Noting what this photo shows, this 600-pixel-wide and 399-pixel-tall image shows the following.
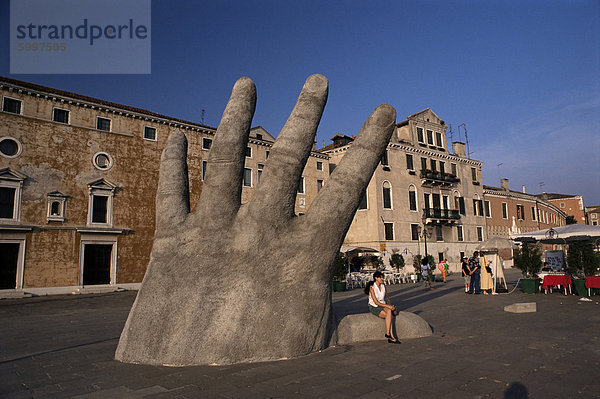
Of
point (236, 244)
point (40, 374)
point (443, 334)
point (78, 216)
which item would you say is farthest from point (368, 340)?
point (78, 216)

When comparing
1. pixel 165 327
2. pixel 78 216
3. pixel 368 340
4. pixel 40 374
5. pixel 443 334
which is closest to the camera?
pixel 40 374

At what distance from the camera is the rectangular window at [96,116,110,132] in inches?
939

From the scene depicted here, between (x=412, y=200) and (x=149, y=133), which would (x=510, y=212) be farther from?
(x=149, y=133)

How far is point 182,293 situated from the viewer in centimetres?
579

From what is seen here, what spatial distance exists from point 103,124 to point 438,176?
2956 cm

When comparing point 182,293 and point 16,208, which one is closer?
point 182,293

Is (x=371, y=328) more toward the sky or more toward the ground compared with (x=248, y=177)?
more toward the ground

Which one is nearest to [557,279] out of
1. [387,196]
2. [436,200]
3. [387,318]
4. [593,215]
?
[387,318]

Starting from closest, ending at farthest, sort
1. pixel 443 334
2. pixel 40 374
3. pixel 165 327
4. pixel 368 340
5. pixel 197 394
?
1. pixel 197 394
2. pixel 40 374
3. pixel 165 327
4. pixel 368 340
5. pixel 443 334

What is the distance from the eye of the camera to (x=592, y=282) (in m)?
13.4

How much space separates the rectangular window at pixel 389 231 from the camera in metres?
34.2

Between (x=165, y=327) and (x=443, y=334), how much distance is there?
16.6 feet

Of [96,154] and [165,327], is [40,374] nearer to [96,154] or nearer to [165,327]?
[165,327]

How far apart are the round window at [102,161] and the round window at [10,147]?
3825mm
